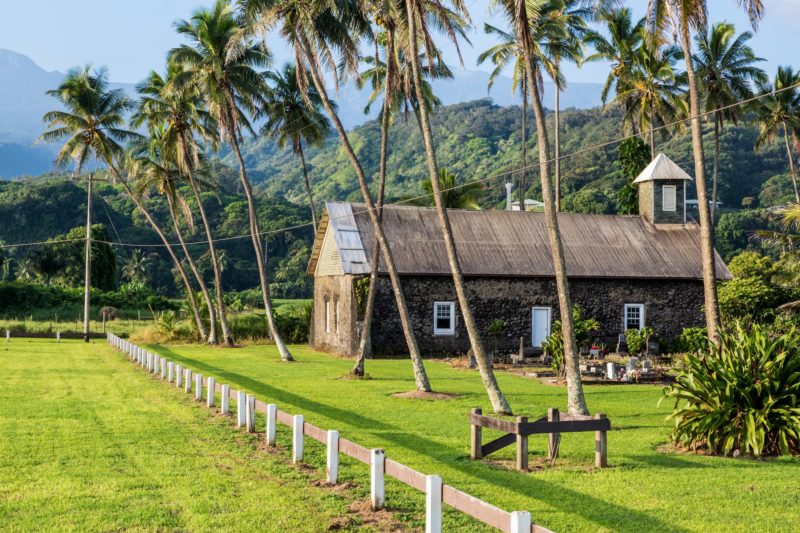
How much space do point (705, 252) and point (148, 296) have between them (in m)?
56.7

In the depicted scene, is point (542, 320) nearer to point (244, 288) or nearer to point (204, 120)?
point (204, 120)

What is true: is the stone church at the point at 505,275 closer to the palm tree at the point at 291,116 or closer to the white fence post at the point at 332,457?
the palm tree at the point at 291,116

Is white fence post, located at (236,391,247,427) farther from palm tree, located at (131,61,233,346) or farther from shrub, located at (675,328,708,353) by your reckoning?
palm tree, located at (131,61,233,346)

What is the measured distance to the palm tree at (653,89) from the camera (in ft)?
150

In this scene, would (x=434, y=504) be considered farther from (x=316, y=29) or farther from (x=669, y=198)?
(x=669, y=198)

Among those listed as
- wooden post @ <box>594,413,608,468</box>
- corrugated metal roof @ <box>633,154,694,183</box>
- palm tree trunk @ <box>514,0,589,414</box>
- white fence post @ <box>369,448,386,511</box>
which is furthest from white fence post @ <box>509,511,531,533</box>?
corrugated metal roof @ <box>633,154,694,183</box>

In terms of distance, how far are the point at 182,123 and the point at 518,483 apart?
109 ft

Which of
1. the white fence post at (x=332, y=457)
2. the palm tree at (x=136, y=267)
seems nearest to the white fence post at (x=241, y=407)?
the white fence post at (x=332, y=457)

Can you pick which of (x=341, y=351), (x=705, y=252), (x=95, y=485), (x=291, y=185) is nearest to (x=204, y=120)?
(x=341, y=351)

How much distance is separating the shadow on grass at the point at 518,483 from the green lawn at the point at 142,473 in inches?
79.0

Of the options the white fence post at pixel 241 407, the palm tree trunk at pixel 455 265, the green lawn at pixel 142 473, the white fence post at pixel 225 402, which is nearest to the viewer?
the green lawn at pixel 142 473

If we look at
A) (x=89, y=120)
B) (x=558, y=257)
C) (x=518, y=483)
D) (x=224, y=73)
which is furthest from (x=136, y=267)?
(x=518, y=483)

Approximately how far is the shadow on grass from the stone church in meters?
16.3

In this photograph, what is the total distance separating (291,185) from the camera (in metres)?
123
